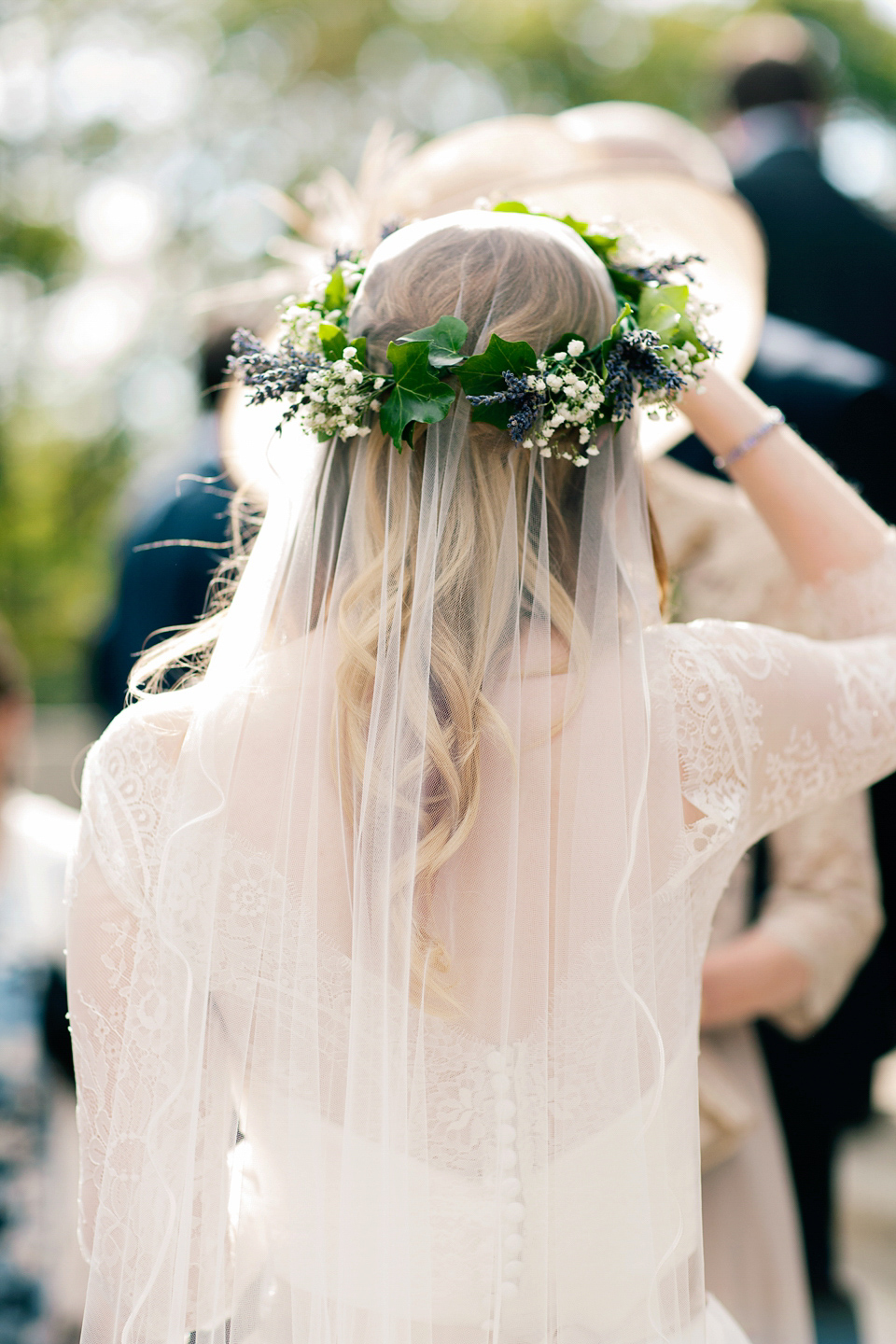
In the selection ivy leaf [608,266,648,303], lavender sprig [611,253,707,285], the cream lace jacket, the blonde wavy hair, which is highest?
lavender sprig [611,253,707,285]

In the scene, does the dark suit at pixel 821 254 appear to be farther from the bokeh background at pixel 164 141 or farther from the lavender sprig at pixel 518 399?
the bokeh background at pixel 164 141

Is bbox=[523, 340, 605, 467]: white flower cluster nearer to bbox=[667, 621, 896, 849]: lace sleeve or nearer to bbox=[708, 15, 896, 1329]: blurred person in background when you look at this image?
bbox=[667, 621, 896, 849]: lace sleeve

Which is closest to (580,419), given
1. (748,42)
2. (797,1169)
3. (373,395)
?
(373,395)

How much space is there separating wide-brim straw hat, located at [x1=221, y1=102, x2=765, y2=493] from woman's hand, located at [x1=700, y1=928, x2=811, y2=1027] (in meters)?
0.99

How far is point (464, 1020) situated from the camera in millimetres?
1373

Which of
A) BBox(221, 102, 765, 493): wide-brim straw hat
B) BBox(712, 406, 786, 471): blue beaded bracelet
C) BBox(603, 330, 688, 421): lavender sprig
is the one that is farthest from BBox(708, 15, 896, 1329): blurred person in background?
BBox(603, 330, 688, 421): lavender sprig

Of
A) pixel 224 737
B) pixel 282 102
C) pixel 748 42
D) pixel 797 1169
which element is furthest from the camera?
pixel 282 102

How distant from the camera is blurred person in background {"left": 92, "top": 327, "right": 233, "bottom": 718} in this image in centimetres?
277

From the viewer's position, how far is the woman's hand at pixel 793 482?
1788 millimetres

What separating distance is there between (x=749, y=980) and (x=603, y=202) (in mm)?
1549

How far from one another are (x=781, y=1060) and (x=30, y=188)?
1397cm

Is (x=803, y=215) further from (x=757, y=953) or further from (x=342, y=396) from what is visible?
(x=342, y=396)

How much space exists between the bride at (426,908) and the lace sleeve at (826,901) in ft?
3.12

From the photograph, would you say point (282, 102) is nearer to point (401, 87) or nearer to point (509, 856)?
point (401, 87)
